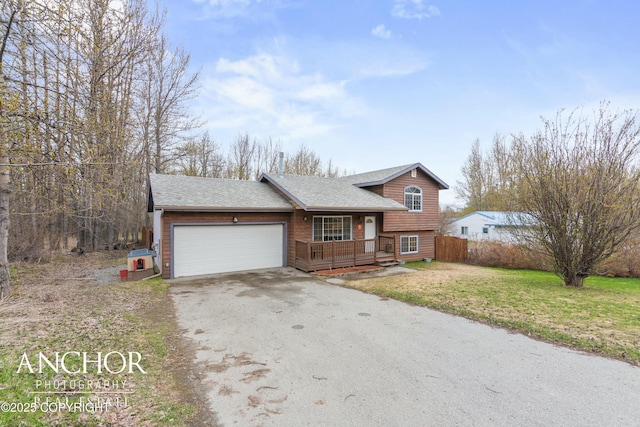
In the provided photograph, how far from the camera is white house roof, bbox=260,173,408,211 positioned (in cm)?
1148

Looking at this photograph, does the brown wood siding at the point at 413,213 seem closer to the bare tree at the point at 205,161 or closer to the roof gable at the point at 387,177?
the roof gable at the point at 387,177

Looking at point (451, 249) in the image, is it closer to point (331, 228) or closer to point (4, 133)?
point (331, 228)

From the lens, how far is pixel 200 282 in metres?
9.36

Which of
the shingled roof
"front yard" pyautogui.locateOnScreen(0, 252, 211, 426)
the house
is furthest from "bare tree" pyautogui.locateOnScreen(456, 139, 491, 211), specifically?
"front yard" pyautogui.locateOnScreen(0, 252, 211, 426)

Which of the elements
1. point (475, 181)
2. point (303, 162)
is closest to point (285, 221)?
point (303, 162)

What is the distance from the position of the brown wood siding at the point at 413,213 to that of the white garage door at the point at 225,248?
5751 millimetres

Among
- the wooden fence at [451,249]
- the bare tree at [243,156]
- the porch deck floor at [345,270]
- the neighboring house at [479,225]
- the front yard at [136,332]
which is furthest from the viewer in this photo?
the bare tree at [243,156]

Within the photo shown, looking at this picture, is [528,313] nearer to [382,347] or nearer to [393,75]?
[382,347]

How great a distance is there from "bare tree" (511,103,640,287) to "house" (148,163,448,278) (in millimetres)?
5436

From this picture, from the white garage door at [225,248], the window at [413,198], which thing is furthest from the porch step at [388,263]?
the white garage door at [225,248]

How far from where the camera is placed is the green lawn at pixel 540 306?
15.8 ft

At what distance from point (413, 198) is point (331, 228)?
5.49m

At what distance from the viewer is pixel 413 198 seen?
15766 mm

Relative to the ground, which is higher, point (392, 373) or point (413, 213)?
point (413, 213)
